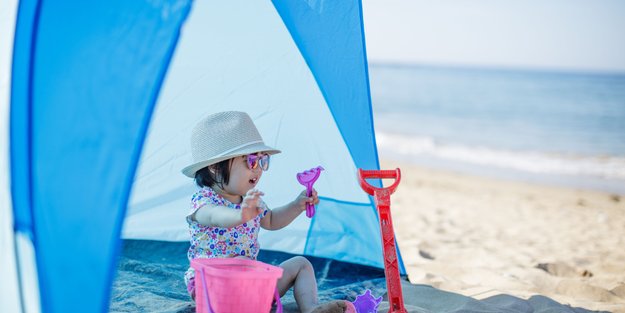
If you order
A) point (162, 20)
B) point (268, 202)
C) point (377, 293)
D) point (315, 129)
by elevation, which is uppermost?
point (162, 20)

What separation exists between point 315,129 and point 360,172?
481 mm

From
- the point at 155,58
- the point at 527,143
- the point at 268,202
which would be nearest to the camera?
the point at 155,58

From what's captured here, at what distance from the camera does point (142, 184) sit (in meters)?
3.05

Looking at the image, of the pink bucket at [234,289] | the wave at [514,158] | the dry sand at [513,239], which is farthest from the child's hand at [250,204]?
the wave at [514,158]

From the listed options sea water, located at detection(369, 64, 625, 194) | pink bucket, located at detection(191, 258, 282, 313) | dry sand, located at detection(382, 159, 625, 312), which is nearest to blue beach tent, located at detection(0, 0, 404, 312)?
pink bucket, located at detection(191, 258, 282, 313)

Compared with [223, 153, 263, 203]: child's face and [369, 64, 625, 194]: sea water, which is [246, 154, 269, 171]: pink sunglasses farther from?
[369, 64, 625, 194]: sea water

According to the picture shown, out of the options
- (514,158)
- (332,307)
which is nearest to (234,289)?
(332,307)

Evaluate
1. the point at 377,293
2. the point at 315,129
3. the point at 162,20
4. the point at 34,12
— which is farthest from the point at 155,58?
the point at 377,293

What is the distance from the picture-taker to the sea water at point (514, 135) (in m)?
7.80

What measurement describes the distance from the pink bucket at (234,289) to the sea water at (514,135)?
18.6 ft

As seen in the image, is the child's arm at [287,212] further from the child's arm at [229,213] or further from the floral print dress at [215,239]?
the child's arm at [229,213]

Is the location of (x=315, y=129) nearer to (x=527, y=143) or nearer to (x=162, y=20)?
(x=162, y=20)

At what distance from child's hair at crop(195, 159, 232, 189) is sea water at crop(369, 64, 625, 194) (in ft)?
18.0

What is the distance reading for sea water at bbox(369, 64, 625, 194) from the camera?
7.80m
